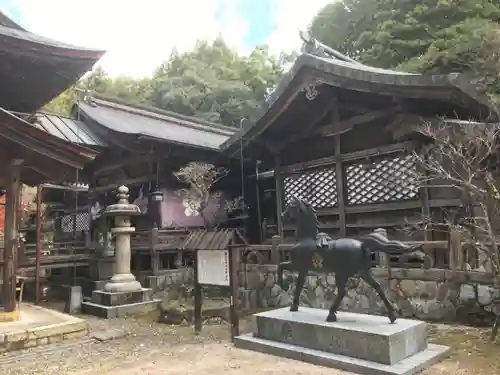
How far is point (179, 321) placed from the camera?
9.30m

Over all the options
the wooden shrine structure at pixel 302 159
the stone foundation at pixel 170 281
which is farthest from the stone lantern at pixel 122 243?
the wooden shrine structure at pixel 302 159

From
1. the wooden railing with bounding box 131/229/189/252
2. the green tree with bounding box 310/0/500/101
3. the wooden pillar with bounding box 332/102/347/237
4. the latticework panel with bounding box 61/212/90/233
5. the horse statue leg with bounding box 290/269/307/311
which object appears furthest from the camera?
the latticework panel with bounding box 61/212/90/233

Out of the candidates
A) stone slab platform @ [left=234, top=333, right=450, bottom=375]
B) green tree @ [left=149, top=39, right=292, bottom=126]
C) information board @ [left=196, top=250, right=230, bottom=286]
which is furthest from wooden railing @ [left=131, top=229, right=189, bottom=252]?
green tree @ [left=149, top=39, right=292, bottom=126]

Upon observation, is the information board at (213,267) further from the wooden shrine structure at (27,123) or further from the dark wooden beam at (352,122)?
the dark wooden beam at (352,122)

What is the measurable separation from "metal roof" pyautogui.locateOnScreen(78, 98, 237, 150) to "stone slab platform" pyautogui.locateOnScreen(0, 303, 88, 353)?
29.4ft

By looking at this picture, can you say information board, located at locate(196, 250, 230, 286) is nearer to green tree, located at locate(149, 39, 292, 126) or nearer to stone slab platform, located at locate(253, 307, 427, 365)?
stone slab platform, located at locate(253, 307, 427, 365)

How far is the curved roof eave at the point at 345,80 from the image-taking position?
848 cm

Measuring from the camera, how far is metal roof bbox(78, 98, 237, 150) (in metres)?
17.5

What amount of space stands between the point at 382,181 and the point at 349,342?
20.0ft

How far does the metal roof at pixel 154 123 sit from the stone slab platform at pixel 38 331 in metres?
8.96

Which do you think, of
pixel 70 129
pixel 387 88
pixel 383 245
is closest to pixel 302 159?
pixel 387 88

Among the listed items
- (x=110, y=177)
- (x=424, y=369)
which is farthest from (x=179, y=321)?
(x=110, y=177)

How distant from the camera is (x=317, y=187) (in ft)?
40.7

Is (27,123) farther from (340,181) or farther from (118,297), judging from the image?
(340,181)
